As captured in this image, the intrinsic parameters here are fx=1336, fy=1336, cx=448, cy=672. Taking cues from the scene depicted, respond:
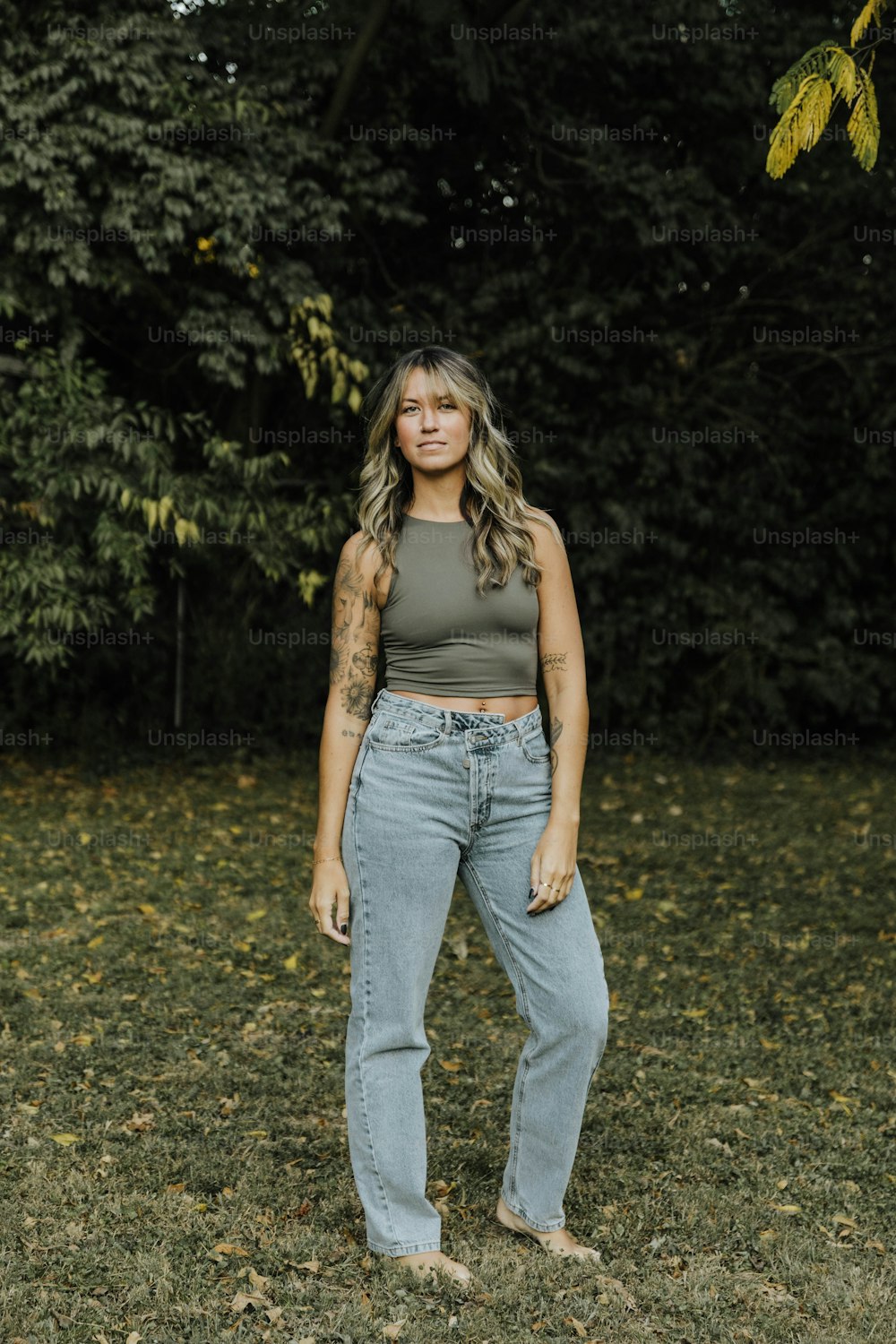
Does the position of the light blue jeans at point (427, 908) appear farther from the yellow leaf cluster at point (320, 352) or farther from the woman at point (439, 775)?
the yellow leaf cluster at point (320, 352)

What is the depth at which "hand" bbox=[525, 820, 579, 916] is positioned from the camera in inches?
105

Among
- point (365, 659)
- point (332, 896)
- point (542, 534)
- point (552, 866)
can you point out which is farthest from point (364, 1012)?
point (542, 534)

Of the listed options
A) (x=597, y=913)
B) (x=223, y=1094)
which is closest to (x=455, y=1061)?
(x=223, y=1094)

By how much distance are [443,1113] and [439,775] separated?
5.39 ft

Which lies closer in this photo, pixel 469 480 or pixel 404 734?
pixel 404 734

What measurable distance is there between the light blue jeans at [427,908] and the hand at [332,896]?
0.02 metres

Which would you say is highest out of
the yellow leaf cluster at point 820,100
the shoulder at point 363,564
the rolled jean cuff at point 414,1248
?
the yellow leaf cluster at point 820,100

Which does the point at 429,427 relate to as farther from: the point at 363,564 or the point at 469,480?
the point at 363,564

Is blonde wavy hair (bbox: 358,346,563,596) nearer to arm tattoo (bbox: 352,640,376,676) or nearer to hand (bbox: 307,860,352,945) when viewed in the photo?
arm tattoo (bbox: 352,640,376,676)

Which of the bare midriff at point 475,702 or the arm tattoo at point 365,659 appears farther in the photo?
the arm tattoo at point 365,659

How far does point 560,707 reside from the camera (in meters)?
2.85

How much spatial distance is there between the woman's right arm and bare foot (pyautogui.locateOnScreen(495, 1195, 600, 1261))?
83cm

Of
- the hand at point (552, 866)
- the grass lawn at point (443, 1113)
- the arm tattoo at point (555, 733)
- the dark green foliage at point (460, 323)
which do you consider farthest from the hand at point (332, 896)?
the dark green foliage at point (460, 323)

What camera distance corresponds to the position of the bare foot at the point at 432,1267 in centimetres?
283
